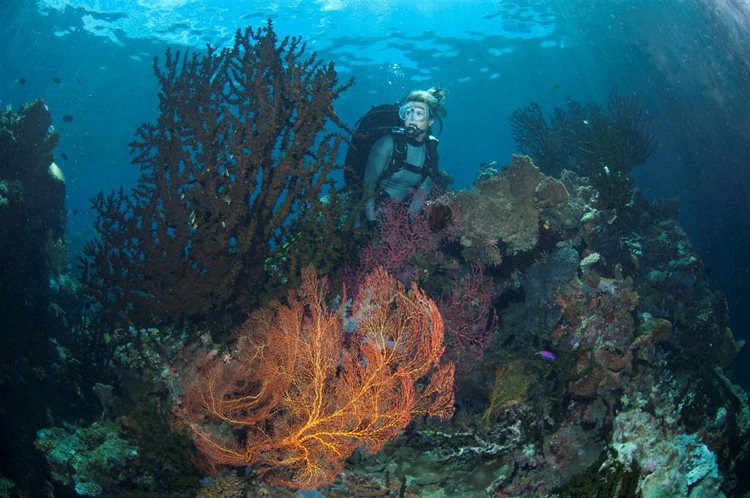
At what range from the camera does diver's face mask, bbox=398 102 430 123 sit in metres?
7.12

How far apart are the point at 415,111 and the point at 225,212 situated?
424 centimetres

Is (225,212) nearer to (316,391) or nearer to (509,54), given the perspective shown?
(316,391)

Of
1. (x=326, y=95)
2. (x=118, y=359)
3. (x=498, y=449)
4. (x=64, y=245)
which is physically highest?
(x=326, y=95)

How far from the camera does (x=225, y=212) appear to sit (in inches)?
178

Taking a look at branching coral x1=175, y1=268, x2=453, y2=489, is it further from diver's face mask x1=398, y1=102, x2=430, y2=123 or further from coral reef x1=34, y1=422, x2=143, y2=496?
diver's face mask x1=398, y1=102, x2=430, y2=123

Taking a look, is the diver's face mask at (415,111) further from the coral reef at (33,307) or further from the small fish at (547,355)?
the coral reef at (33,307)

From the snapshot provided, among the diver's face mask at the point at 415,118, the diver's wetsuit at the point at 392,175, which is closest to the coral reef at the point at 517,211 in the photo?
the diver's wetsuit at the point at 392,175

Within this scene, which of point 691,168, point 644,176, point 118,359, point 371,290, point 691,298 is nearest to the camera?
point 371,290

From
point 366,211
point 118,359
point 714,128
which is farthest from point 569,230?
point 714,128

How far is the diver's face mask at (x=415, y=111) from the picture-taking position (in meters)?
7.12

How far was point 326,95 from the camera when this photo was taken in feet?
15.9

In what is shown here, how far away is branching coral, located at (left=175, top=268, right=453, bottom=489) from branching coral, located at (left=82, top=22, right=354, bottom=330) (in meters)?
0.95

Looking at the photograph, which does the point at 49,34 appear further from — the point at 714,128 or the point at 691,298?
the point at 714,128

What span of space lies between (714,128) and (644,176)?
8.59 m
